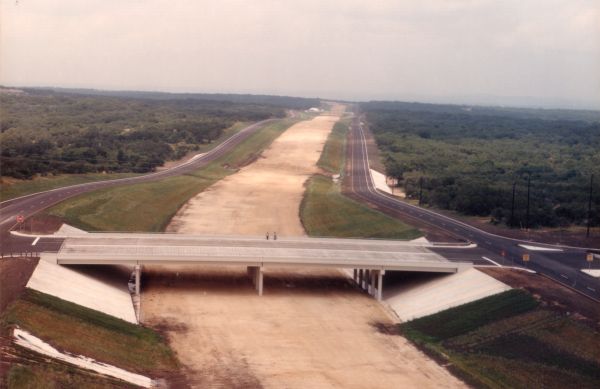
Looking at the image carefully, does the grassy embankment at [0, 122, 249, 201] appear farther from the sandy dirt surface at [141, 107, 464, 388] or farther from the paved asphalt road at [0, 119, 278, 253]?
the sandy dirt surface at [141, 107, 464, 388]

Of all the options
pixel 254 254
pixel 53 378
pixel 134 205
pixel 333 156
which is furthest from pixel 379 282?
pixel 333 156

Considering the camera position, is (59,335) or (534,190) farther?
(534,190)

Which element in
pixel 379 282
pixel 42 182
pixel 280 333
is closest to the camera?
pixel 280 333

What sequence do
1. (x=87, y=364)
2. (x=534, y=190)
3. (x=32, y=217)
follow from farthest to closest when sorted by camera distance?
(x=534, y=190) → (x=32, y=217) → (x=87, y=364)

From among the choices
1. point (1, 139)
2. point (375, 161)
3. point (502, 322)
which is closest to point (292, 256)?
point (502, 322)

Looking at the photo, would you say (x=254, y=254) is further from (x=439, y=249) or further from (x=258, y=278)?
(x=439, y=249)

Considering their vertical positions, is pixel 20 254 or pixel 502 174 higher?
pixel 502 174

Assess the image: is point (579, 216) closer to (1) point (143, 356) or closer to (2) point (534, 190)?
(2) point (534, 190)
